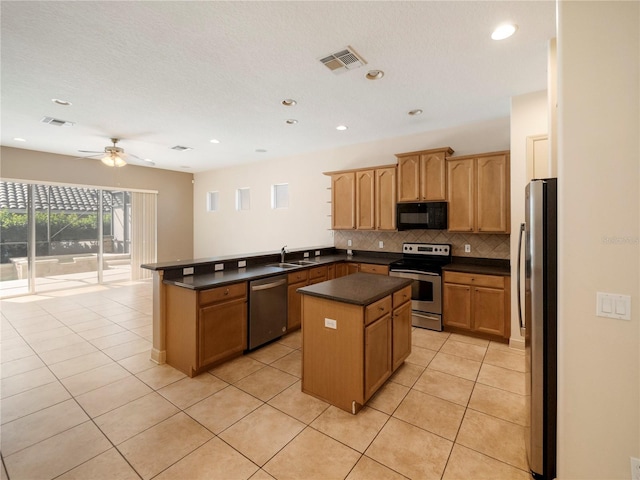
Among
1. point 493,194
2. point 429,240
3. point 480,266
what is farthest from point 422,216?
point 480,266

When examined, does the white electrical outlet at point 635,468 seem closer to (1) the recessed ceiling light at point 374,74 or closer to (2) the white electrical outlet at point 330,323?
(2) the white electrical outlet at point 330,323

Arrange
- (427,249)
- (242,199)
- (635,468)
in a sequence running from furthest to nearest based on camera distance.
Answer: (242,199) → (427,249) → (635,468)

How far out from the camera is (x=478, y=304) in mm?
3818

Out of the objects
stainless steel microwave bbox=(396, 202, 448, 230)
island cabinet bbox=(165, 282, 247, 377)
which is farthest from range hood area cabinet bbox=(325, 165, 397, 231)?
island cabinet bbox=(165, 282, 247, 377)

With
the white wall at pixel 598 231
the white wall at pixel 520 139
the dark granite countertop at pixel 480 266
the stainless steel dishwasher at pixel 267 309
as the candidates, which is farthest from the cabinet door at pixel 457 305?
the white wall at pixel 598 231

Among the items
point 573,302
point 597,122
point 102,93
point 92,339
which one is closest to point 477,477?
point 573,302

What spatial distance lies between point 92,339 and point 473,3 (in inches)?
210

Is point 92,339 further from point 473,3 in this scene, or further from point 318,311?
point 473,3

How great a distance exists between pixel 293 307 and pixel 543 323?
114 inches

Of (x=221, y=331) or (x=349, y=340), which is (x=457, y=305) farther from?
(x=221, y=331)

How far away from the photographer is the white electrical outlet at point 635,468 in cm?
131

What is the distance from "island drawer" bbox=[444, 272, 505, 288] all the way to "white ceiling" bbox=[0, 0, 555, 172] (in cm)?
218

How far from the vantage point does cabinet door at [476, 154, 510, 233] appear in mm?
3797

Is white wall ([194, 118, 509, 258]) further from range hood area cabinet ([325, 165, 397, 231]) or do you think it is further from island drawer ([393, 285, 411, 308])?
island drawer ([393, 285, 411, 308])
